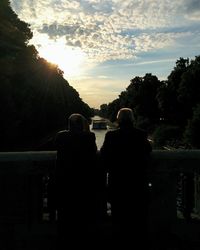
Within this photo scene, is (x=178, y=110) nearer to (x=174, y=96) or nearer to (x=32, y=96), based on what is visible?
(x=174, y=96)

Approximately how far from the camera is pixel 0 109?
39969mm

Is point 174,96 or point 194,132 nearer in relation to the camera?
point 194,132

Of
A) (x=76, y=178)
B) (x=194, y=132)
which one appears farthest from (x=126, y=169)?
(x=194, y=132)

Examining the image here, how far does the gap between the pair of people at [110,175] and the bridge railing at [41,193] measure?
876mm

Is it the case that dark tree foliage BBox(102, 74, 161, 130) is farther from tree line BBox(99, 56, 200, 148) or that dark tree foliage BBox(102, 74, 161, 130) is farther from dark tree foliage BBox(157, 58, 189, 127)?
dark tree foliage BBox(157, 58, 189, 127)

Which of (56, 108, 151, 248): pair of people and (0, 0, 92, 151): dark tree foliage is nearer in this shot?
(56, 108, 151, 248): pair of people

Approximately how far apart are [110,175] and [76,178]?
1.21ft

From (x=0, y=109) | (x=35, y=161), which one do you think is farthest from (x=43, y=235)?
(x=0, y=109)

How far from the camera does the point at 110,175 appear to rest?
6.00 meters

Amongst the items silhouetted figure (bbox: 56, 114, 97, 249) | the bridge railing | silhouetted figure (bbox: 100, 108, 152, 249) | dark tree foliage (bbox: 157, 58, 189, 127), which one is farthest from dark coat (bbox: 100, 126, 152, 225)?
dark tree foliage (bbox: 157, 58, 189, 127)

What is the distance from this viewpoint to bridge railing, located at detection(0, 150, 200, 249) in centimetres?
684

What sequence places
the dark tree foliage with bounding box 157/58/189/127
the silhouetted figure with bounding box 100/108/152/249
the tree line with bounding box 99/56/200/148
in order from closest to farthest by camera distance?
1. the silhouetted figure with bounding box 100/108/152/249
2. the tree line with bounding box 99/56/200/148
3. the dark tree foliage with bounding box 157/58/189/127

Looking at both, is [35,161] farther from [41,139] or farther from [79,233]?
[41,139]

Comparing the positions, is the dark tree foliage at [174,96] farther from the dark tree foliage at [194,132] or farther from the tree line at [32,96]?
the dark tree foliage at [194,132]
